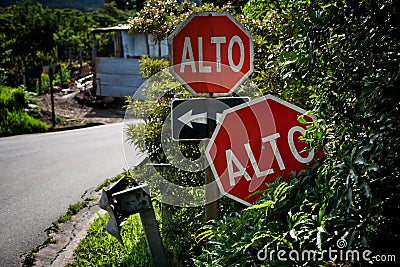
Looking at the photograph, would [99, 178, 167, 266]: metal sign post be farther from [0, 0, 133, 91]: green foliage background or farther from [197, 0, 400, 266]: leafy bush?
[0, 0, 133, 91]: green foliage background

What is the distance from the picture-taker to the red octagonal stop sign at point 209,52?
9.85 feet

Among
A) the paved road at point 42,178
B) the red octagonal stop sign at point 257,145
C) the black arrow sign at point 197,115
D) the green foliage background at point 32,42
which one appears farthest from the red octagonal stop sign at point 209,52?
the green foliage background at point 32,42

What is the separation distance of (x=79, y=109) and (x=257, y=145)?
66.0 feet

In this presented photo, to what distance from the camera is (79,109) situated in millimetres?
22250

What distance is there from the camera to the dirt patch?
18969mm

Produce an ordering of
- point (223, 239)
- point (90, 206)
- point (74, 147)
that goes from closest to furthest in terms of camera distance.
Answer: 1. point (223, 239)
2. point (90, 206)
3. point (74, 147)

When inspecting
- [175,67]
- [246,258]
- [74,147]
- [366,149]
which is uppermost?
[175,67]

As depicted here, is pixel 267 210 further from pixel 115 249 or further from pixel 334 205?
pixel 115 249

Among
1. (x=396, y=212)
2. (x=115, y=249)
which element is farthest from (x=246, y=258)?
(x=115, y=249)

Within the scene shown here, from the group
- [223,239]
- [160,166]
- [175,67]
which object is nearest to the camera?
[223,239]

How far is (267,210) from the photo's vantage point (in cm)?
264

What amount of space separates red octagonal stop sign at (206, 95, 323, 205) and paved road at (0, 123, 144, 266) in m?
2.90

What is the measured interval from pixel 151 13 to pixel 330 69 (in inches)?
114

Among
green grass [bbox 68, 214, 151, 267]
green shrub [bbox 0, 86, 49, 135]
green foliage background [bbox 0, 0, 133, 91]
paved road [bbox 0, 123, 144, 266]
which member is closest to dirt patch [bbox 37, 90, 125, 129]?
green shrub [bbox 0, 86, 49, 135]
